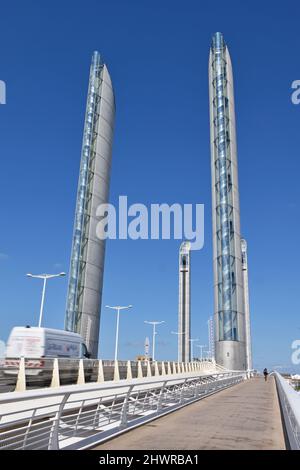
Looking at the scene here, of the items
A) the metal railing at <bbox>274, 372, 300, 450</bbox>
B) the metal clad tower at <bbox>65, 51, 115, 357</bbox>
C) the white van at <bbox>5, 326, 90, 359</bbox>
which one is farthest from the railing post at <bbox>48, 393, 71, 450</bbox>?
the metal clad tower at <bbox>65, 51, 115, 357</bbox>

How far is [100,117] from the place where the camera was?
81.7 meters

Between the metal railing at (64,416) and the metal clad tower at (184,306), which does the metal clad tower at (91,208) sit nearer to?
the metal clad tower at (184,306)

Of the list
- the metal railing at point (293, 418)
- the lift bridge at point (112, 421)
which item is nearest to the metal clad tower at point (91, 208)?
the lift bridge at point (112, 421)

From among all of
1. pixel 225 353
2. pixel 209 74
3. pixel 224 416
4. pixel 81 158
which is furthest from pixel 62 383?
pixel 209 74

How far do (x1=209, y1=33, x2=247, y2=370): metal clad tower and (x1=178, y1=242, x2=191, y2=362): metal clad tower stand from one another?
35.2 m

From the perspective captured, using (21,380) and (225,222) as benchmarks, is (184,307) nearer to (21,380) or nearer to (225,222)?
(225,222)

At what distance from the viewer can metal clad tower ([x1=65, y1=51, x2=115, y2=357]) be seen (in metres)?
70.9

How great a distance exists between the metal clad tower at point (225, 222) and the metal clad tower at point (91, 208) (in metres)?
18.7

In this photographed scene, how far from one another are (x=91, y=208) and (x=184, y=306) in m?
41.6

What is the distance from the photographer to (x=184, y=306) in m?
107

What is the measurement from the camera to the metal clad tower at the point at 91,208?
2793 inches

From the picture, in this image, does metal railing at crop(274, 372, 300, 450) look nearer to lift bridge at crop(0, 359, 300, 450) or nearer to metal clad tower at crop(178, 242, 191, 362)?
lift bridge at crop(0, 359, 300, 450)

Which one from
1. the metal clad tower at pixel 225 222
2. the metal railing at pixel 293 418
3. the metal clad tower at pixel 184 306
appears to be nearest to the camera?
the metal railing at pixel 293 418
